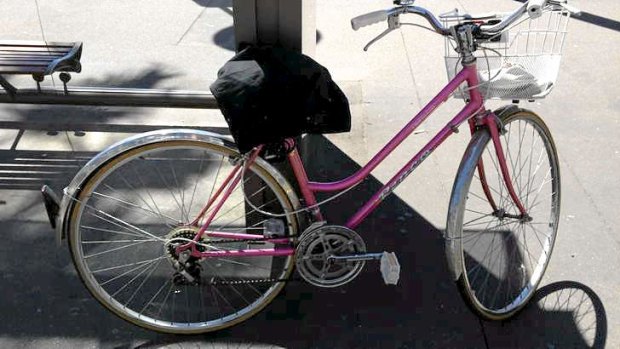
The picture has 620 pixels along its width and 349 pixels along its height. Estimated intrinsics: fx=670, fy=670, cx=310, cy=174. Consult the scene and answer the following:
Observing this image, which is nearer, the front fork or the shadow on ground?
the front fork

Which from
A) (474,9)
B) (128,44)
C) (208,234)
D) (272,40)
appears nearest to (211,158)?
(272,40)

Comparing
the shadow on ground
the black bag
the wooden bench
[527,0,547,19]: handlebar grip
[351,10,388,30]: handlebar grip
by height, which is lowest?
the shadow on ground

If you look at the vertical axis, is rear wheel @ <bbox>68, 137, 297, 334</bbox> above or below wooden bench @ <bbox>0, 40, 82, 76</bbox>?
below

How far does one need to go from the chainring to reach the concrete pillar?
91 cm

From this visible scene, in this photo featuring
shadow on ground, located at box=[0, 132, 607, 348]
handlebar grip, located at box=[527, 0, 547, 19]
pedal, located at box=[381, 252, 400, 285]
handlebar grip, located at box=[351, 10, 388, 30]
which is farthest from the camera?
shadow on ground, located at box=[0, 132, 607, 348]

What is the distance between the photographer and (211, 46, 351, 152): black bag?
2.32 meters

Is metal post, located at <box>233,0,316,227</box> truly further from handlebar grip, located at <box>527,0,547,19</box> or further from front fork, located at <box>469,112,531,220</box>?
handlebar grip, located at <box>527,0,547,19</box>

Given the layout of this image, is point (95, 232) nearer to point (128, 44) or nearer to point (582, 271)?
point (582, 271)

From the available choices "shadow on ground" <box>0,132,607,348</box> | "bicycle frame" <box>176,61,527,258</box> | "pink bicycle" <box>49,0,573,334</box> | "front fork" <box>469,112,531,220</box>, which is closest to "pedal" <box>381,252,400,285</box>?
"pink bicycle" <box>49,0,573,334</box>

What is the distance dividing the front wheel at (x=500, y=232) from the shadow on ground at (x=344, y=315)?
0.40ft

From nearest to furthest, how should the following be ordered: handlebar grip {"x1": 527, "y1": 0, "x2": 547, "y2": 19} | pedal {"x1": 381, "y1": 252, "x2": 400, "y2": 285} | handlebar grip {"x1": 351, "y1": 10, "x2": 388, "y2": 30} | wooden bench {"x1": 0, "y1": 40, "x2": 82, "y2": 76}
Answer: handlebar grip {"x1": 527, "y1": 0, "x2": 547, "y2": 19} < handlebar grip {"x1": 351, "y1": 10, "x2": 388, "y2": 30} < pedal {"x1": 381, "y1": 252, "x2": 400, "y2": 285} < wooden bench {"x1": 0, "y1": 40, "x2": 82, "y2": 76}

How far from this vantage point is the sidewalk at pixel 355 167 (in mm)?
2924

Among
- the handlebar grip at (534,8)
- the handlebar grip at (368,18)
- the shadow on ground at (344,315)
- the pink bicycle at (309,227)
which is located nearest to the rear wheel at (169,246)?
the pink bicycle at (309,227)

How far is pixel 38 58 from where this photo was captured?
4.11m
